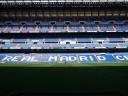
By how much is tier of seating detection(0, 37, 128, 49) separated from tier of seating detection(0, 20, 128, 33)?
3.71 ft

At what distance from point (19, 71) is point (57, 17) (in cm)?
1900

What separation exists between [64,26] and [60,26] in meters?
0.37

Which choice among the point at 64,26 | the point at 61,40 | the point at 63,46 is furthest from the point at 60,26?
the point at 63,46

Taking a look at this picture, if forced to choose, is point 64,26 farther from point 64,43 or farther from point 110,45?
point 110,45

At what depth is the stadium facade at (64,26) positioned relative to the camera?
1820cm

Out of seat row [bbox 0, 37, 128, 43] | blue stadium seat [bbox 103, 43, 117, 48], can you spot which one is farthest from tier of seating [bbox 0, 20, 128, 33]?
blue stadium seat [bbox 103, 43, 117, 48]

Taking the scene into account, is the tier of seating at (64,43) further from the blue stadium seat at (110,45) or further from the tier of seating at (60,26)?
the tier of seating at (60,26)

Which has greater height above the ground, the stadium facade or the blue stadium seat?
the stadium facade

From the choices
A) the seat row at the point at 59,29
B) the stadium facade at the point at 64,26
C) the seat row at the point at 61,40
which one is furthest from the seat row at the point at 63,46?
the seat row at the point at 59,29

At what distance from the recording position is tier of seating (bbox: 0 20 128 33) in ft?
66.4

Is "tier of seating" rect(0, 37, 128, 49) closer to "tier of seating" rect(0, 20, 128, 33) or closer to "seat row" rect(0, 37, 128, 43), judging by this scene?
"seat row" rect(0, 37, 128, 43)

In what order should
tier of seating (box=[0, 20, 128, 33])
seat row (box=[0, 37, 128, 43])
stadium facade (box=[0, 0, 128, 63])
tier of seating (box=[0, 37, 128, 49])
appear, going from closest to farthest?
stadium facade (box=[0, 0, 128, 63]) → tier of seating (box=[0, 37, 128, 49]) → seat row (box=[0, 37, 128, 43]) → tier of seating (box=[0, 20, 128, 33])

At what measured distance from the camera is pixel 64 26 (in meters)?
20.6

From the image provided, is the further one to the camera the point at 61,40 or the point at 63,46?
the point at 61,40
